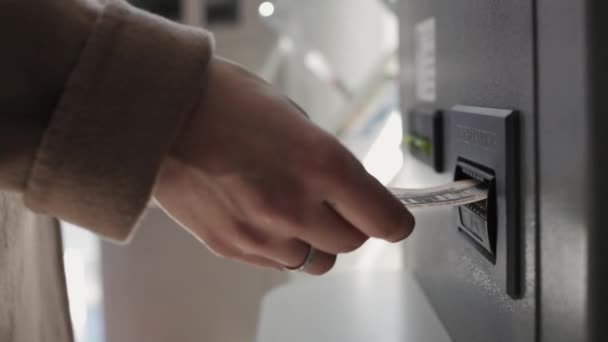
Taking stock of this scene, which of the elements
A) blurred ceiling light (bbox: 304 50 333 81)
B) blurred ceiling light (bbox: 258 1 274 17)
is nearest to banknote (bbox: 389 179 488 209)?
blurred ceiling light (bbox: 258 1 274 17)

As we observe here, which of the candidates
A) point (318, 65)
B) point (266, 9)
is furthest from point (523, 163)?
point (318, 65)

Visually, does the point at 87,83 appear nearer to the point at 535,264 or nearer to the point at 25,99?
the point at 25,99

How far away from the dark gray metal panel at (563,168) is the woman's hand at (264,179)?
9 centimetres

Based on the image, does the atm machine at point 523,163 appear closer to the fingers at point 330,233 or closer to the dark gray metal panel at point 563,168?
the dark gray metal panel at point 563,168

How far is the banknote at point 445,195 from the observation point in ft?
1.40

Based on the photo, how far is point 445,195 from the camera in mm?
450

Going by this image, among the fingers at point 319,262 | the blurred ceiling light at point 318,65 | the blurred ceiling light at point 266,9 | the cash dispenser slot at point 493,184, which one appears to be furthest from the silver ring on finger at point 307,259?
the blurred ceiling light at point 318,65

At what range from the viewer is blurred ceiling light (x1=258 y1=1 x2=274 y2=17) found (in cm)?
152

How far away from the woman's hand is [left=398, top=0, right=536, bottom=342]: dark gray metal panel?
9cm

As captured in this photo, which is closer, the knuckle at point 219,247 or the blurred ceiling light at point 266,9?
the knuckle at point 219,247

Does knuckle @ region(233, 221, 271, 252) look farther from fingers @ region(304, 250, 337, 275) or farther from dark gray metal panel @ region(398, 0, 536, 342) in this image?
dark gray metal panel @ region(398, 0, 536, 342)

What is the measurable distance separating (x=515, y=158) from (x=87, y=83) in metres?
0.26

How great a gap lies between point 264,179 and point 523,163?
16cm

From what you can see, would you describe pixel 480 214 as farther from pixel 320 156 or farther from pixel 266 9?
pixel 266 9
